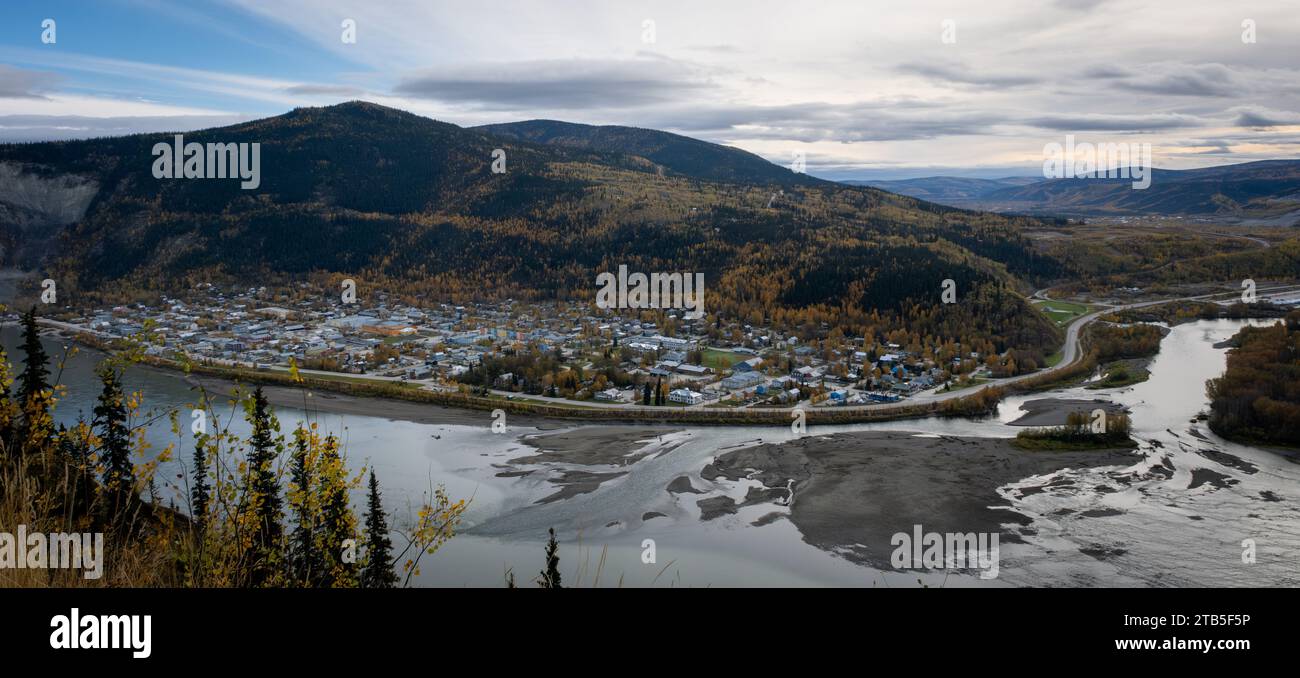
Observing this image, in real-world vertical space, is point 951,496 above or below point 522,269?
below

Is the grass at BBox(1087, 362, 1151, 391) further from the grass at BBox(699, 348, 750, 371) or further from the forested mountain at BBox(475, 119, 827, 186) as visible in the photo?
the forested mountain at BBox(475, 119, 827, 186)

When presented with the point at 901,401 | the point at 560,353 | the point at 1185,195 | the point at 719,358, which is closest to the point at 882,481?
the point at 901,401

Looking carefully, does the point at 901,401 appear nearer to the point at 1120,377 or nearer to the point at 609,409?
the point at 1120,377

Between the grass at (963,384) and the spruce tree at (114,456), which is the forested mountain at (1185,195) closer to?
the grass at (963,384)

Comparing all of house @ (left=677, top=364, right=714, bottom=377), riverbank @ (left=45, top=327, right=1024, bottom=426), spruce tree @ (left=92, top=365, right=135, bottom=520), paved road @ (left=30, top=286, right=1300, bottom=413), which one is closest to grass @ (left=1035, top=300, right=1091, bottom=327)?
paved road @ (left=30, top=286, right=1300, bottom=413)

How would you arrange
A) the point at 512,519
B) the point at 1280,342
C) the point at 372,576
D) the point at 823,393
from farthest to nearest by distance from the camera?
1. the point at 1280,342
2. the point at 823,393
3. the point at 512,519
4. the point at 372,576
